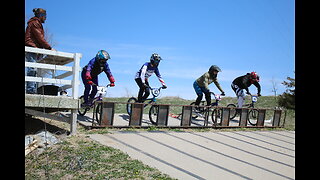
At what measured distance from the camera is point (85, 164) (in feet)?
16.6

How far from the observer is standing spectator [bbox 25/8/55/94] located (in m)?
7.00

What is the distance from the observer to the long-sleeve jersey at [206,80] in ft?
37.4

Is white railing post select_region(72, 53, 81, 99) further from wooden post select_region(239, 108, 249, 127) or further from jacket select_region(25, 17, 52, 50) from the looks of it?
wooden post select_region(239, 108, 249, 127)

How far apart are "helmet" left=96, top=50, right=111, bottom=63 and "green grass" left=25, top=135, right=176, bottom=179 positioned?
3.22 metres

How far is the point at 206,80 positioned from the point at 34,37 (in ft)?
21.2

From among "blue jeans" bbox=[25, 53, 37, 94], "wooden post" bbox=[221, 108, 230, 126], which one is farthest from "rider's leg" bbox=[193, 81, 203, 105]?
"blue jeans" bbox=[25, 53, 37, 94]

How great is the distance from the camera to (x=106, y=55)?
344 inches

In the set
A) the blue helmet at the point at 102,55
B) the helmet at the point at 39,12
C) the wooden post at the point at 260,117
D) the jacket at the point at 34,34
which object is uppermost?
the helmet at the point at 39,12

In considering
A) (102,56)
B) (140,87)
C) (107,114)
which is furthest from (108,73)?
(107,114)

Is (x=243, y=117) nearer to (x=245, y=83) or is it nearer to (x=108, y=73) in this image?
(x=245, y=83)

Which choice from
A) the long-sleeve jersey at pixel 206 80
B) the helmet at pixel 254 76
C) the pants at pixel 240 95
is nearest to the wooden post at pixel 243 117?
the long-sleeve jersey at pixel 206 80

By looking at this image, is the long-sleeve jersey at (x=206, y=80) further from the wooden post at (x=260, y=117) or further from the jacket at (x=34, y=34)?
the jacket at (x=34, y=34)
